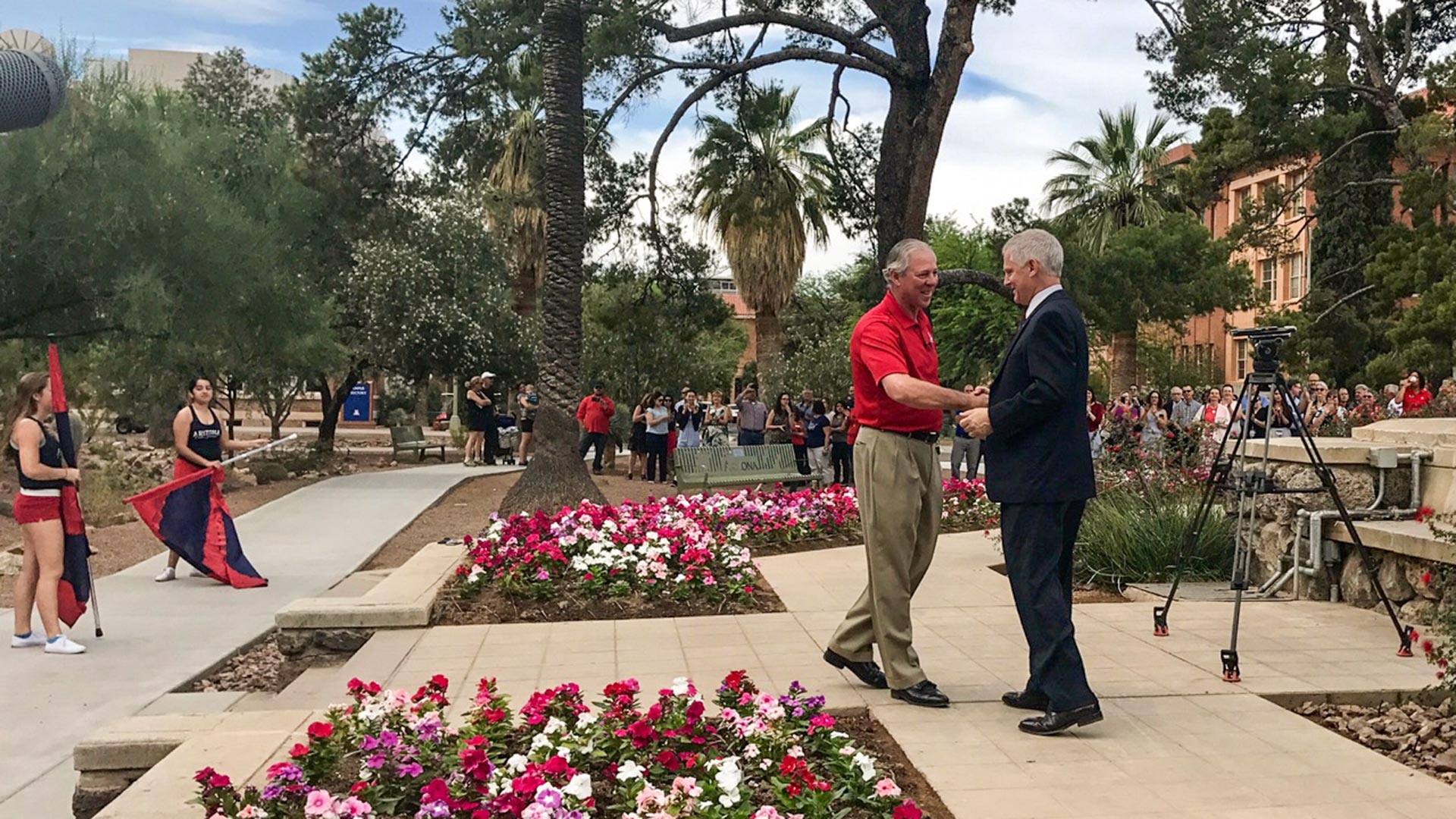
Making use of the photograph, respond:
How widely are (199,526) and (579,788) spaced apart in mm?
7469

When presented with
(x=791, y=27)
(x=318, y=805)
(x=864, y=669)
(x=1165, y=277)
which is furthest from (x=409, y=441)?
(x=318, y=805)

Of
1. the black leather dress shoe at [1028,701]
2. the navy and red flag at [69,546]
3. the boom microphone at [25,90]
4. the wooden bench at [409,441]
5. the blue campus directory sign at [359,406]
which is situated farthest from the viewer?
the blue campus directory sign at [359,406]

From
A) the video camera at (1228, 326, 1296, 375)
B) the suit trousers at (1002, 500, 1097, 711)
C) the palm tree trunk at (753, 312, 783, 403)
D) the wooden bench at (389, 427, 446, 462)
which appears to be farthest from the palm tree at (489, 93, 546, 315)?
the suit trousers at (1002, 500, 1097, 711)

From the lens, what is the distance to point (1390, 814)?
12.0 feet

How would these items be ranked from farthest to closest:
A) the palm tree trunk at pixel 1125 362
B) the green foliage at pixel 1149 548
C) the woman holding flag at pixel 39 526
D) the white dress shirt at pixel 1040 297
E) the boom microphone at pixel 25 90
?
1. the palm tree trunk at pixel 1125 362
2. the green foliage at pixel 1149 548
3. the woman holding flag at pixel 39 526
4. the boom microphone at pixel 25 90
5. the white dress shirt at pixel 1040 297

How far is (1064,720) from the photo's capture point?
4457mm

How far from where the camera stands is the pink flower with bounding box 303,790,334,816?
3.34 meters

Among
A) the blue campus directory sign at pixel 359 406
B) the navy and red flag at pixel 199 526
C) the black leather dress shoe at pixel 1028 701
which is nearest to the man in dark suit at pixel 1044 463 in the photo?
the black leather dress shoe at pixel 1028 701

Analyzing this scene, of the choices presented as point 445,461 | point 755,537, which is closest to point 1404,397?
point 755,537

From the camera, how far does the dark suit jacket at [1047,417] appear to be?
4535 millimetres

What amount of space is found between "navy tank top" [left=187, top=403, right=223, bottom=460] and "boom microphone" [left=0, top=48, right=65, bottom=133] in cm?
374

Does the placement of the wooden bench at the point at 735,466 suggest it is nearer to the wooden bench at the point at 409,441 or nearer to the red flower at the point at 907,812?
the red flower at the point at 907,812

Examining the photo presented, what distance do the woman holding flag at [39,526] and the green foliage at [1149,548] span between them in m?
6.58

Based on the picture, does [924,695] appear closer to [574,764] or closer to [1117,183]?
[574,764]
